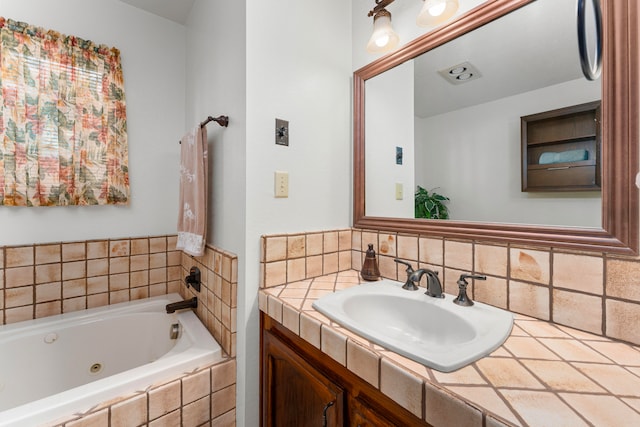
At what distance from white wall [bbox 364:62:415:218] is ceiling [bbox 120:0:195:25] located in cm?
132

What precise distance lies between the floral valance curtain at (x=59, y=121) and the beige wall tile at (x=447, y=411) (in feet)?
6.17

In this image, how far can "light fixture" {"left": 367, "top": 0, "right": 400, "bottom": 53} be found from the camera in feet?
3.65

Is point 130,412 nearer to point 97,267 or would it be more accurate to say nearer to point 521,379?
point 97,267

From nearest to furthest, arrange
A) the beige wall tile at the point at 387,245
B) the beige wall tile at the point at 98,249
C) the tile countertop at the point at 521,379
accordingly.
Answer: the tile countertop at the point at 521,379
the beige wall tile at the point at 387,245
the beige wall tile at the point at 98,249

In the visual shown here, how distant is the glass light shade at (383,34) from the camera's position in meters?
1.12

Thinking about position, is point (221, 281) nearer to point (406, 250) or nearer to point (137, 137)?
point (406, 250)

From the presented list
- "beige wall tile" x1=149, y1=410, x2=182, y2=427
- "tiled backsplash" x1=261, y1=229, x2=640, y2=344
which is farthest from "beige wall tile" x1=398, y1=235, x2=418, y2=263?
"beige wall tile" x1=149, y1=410, x2=182, y2=427

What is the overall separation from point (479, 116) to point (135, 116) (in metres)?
1.93

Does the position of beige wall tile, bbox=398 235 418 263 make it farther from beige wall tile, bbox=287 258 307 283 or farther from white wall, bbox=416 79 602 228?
beige wall tile, bbox=287 258 307 283

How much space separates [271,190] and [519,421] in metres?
0.98

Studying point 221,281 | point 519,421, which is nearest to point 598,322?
point 519,421

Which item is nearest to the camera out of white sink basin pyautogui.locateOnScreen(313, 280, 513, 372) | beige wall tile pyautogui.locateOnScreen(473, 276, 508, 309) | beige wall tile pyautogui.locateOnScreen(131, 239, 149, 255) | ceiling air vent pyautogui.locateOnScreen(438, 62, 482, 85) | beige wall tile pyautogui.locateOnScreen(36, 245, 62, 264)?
A: white sink basin pyautogui.locateOnScreen(313, 280, 513, 372)

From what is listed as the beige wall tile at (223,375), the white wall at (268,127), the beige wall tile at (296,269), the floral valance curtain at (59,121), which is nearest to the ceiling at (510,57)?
the white wall at (268,127)

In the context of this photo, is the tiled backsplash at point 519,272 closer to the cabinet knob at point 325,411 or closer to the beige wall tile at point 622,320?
the beige wall tile at point 622,320
